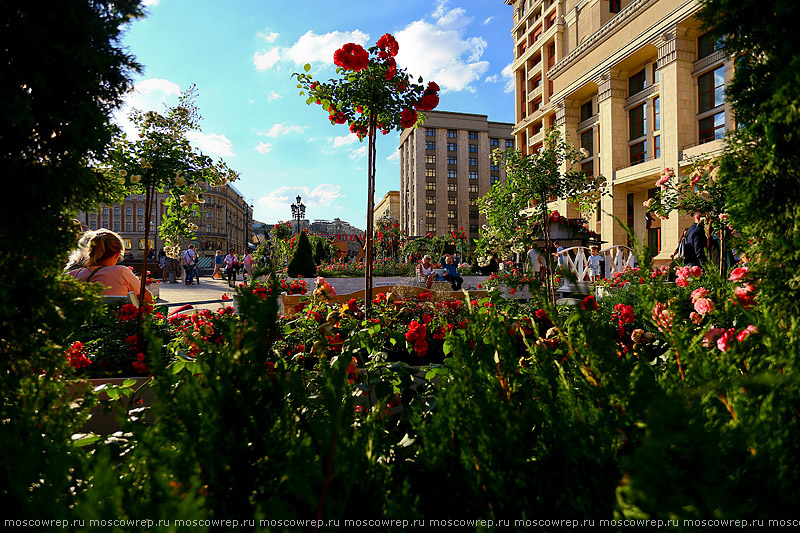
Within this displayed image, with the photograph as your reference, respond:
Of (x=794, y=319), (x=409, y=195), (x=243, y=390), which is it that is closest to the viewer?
(x=243, y=390)

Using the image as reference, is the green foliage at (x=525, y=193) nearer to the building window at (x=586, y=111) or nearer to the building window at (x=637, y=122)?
the building window at (x=637, y=122)

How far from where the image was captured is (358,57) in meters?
4.23

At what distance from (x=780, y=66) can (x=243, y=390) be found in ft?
5.52

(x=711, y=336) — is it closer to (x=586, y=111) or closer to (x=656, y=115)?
(x=656, y=115)

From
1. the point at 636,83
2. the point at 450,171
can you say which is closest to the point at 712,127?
the point at 636,83

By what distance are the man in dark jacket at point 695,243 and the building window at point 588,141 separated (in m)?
23.4

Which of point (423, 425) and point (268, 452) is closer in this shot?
point (268, 452)

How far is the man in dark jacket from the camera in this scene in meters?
6.85

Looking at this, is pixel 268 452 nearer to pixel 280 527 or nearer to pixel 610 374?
pixel 280 527

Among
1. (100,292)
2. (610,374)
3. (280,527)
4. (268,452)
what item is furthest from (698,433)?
(100,292)

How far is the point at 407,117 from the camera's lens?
4.62 metres

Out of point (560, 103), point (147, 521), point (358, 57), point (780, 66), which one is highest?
point (560, 103)

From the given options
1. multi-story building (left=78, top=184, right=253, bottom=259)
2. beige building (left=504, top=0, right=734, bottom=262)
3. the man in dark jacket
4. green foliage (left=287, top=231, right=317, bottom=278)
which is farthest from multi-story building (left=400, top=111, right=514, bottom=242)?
the man in dark jacket

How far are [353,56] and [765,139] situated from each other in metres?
3.85
